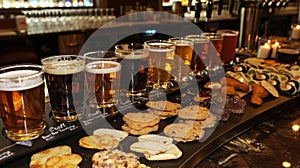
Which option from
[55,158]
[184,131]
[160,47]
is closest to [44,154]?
[55,158]

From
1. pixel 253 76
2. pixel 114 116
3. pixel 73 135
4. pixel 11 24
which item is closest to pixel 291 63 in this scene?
pixel 253 76

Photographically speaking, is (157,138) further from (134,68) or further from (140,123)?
(134,68)

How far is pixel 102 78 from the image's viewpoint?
4.05 feet

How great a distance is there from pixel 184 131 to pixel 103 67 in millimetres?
439

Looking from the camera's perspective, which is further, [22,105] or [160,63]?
[160,63]

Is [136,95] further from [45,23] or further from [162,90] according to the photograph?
[45,23]

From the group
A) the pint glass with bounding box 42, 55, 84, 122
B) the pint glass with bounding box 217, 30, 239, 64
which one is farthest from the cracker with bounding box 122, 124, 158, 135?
the pint glass with bounding box 217, 30, 239, 64

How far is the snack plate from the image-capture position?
99 cm

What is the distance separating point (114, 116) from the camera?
1.28 meters

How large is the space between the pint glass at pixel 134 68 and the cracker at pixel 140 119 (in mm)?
178

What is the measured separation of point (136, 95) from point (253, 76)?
833mm

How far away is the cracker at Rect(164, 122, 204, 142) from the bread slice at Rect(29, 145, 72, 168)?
0.40 meters

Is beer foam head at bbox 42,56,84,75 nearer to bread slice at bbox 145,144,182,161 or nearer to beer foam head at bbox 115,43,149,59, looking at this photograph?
beer foam head at bbox 115,43,149,59

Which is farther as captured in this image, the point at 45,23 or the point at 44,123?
the point at 45,23
